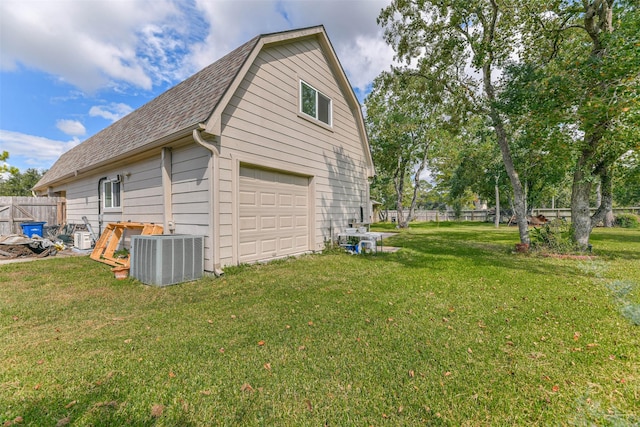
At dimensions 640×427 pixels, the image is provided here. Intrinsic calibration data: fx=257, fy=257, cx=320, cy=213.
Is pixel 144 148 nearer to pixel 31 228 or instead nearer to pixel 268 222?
pixel 268 222

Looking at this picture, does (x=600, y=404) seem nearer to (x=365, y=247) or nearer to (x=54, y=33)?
(x=365, y=247)

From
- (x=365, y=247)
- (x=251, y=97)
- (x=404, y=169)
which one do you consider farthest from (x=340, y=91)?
(x=404, y=169)

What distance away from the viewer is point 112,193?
7.97 m

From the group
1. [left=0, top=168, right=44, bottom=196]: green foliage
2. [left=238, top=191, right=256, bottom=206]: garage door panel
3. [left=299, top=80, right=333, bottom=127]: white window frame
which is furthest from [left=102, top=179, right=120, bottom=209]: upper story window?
[left=0, top=168, right=44, bottom=196]: green foliage

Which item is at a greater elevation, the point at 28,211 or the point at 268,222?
the point at 28,211

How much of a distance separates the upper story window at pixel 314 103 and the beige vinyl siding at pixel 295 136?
0.20 metres

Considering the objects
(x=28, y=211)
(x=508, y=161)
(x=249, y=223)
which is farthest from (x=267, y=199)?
(x=28, y=211)

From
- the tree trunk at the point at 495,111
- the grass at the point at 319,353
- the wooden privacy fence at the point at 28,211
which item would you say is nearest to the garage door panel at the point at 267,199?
the grass at the point at 319,353

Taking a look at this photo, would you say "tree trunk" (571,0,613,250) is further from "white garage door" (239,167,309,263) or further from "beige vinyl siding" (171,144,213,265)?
"beige vinyl siding" (171,144,213,265)

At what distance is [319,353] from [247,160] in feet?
14.5

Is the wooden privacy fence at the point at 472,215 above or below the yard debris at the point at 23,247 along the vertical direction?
above

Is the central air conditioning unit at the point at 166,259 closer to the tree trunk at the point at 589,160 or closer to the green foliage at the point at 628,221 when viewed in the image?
the tree trunk at the point at 589,160

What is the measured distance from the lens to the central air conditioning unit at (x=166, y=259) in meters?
4.53

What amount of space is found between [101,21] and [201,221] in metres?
6.74
